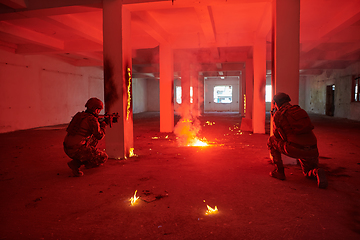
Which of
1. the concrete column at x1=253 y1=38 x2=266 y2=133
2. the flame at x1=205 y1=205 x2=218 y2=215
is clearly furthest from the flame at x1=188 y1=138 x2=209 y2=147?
the flame at x1=205 y1=205 x2=218 y2=215

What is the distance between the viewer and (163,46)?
921 centimetres

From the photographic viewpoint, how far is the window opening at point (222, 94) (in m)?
26.4

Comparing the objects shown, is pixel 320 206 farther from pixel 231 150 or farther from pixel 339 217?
pixel 231 150

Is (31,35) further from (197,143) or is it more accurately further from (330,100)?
(330,100)

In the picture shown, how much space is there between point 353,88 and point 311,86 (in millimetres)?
7534

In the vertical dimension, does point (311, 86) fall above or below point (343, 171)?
above

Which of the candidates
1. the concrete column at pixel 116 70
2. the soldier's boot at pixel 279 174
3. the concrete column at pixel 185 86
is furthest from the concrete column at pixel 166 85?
the soldier's boot at pixel 279 174

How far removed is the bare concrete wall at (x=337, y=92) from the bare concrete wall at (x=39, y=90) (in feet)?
54.4

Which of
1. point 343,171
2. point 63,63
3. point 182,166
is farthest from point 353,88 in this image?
point 63,63

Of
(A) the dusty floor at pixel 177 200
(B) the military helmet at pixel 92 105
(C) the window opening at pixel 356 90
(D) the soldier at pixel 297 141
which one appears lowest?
(A) the dusty floor at pixel 177 200

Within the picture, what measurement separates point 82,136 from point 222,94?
77.8 ft

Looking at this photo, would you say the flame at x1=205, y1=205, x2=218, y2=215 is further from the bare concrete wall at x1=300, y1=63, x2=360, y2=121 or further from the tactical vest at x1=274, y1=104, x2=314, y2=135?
the bare concrete wall at x1=300, y1=63, x2=360, y2=121

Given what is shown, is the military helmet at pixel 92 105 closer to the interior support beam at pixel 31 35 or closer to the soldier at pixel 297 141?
the soldier at pixel 297 141

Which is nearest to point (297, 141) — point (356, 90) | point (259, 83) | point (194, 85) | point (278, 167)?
point (278, 167)
